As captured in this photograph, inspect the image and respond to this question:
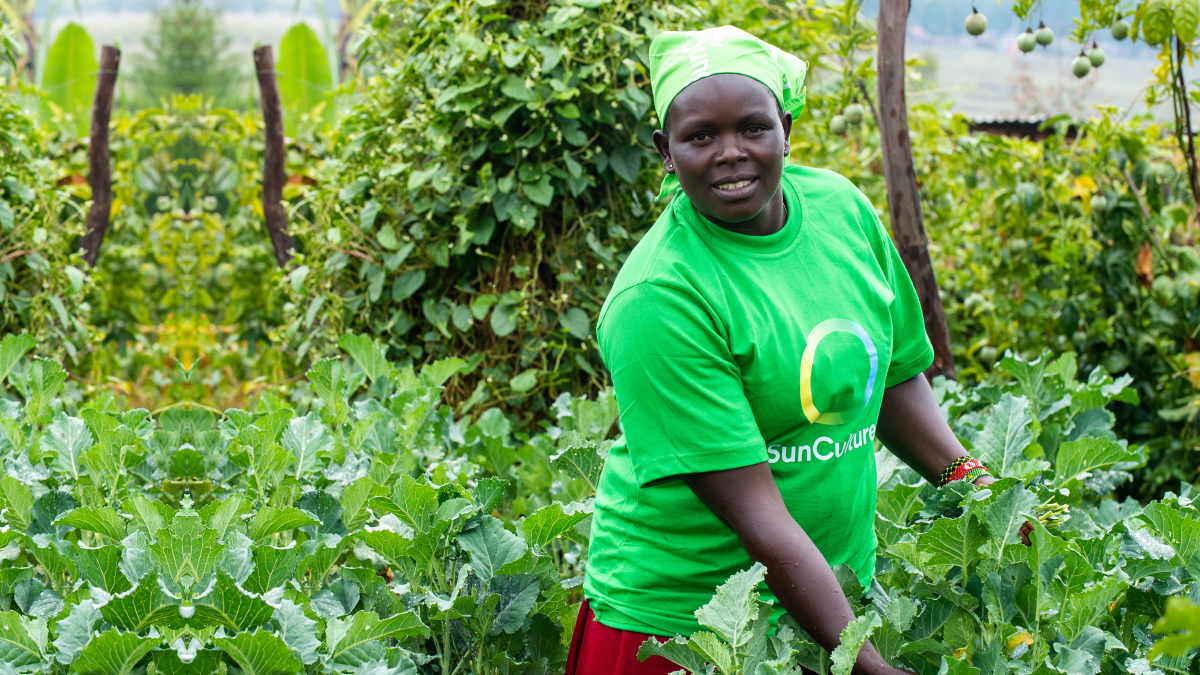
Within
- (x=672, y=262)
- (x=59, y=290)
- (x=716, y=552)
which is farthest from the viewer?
(x=59, y=290)

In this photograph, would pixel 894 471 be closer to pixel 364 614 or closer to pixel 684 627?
pixel 684 627

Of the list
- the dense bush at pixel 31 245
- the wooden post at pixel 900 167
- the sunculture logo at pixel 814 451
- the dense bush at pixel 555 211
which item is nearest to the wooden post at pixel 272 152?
the dense bush at pixel 555 211

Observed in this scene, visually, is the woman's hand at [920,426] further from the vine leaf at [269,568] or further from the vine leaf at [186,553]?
the vine leaf at [186,553]

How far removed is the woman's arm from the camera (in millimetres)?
1430

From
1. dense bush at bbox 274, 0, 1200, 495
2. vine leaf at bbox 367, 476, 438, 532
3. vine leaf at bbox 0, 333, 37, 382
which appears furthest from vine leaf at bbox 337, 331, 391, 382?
vine leaf at bbox 367, 476, 438, 532

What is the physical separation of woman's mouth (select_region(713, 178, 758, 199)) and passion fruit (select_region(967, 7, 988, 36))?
2.60 metres

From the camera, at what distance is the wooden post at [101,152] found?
4992 mm

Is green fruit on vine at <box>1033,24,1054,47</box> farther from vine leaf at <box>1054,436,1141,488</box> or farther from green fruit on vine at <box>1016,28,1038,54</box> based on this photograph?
vine leaf at <box>1054,436,1141,488</box>

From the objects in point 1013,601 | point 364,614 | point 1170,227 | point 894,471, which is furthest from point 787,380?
point 1170,227

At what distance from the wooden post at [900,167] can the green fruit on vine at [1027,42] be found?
531 millimetres

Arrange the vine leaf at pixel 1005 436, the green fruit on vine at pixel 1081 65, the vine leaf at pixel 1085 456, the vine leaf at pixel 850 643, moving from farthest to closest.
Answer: the green fruit on vine at pixel 1081 65 < the vine leaf at pixel 1005 436 < the vine leaf at pixel 1085 456 < the vine leaf at pixel 850 643

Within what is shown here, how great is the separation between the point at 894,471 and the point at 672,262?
1.37 metres

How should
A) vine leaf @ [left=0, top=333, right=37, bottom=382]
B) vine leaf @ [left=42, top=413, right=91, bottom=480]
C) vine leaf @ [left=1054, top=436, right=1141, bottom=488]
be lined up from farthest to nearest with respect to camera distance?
1. vine leaf @ [left=0, top=333, right=37, bottom=382]
2. vine leaf @ [left=42, top=413, right=91, bottom=480]
3. vine leaf @ [left=1054, top=436, right=1141, bottom=488]

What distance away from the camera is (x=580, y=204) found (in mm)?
3967
